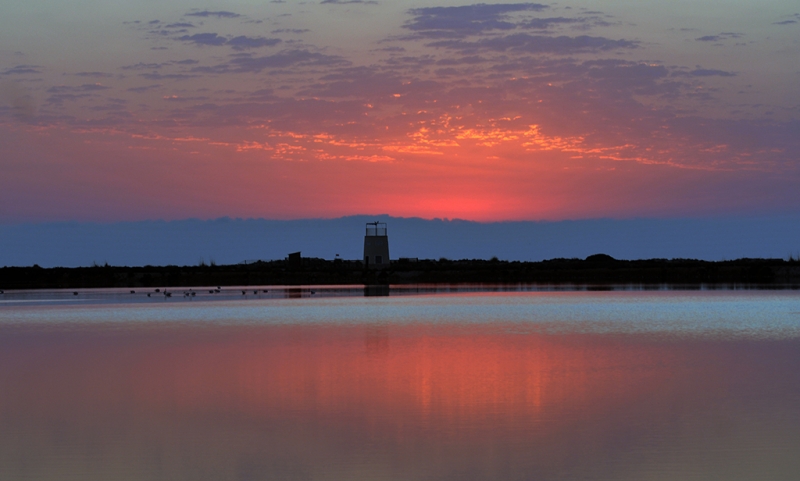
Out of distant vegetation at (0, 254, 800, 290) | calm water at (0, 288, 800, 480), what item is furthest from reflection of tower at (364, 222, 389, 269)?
calm water at (0, 288, 800, 480)

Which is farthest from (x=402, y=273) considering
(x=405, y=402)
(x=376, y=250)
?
(x=405, y=402)

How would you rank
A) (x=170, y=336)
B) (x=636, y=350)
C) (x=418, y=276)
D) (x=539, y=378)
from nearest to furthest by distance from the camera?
(x=539, y=378), (x=636, y=350), (x=170, y=336), (x=418, y=276)

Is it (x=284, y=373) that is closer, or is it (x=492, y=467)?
(x=492, y=467)

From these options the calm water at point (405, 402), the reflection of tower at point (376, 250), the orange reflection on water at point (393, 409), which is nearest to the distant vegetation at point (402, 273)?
the reflection of tower at point (376, 250)

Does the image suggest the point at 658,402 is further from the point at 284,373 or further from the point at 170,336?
the point at 170,336

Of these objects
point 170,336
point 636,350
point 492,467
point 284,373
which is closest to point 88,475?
point 492,467

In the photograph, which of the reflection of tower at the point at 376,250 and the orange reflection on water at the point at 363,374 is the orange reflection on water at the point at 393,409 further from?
the reflection of tower at the point at 376,250

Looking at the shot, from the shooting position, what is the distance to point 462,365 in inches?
803

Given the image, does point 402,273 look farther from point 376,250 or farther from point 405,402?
point 405,402

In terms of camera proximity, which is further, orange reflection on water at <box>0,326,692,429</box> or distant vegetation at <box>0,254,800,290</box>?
distant vegetation at <box>0,254,800,290</box>

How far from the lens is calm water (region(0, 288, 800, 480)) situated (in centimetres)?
1115

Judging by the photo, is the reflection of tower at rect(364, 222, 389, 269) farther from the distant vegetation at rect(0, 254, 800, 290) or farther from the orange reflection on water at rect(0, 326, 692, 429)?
the orange reflection on water at rect(0, 326, 692, 429)

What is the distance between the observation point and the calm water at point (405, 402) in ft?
36.6

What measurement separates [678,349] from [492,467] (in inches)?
556
